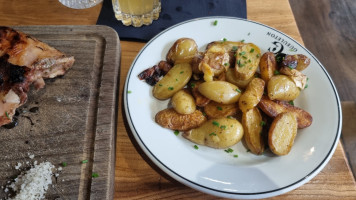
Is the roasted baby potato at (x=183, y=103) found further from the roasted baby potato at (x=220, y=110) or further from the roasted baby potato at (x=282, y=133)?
the roasted baby potato at (x=282, y=133)

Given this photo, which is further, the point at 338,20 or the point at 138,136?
the point at 338,20

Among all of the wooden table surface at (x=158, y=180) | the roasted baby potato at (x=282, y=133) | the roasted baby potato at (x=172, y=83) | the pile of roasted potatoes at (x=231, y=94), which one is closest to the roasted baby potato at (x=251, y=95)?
the pile of roasted potatoes at (x=231, y=94)

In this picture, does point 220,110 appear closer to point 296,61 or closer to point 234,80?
point 234,80

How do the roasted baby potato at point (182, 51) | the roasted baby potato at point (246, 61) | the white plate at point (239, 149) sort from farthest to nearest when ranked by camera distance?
the roasted baby potato at point (182, 51)
the roasted baby potato at point (246, 61)
the white plate at point (239, 149)

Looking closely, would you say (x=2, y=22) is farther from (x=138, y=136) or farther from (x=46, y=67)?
(x=138, y=136)

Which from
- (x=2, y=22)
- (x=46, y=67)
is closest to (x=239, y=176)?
(x=46, y=67)

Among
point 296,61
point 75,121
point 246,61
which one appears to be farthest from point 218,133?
point 75,121

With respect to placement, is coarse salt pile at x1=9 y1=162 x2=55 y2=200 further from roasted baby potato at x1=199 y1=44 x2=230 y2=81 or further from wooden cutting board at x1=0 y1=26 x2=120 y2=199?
roasted baby potato at x1=199 y1=44 x2=230 y2=81
